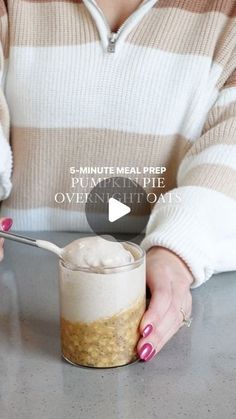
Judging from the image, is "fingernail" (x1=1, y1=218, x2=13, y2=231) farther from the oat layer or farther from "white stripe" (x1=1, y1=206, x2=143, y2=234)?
the oat layer

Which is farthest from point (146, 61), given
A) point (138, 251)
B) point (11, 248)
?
point (138, 251)

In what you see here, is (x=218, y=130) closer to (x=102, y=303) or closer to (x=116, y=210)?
(x=116, y=210)

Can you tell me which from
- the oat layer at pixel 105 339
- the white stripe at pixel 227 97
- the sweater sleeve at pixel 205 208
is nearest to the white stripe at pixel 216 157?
the sweater sleeve at pixel 205 208

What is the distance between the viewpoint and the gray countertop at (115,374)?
1.93ft

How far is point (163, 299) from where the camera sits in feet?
2.33

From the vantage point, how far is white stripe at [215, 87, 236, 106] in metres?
1.02

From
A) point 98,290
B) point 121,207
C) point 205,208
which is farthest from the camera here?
point 121,207

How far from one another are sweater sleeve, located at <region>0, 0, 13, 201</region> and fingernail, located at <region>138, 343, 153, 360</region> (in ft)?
1.63

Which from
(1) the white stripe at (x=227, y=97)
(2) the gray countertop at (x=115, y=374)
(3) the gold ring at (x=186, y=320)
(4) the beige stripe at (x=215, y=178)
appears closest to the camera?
(2) the gray countertop at (x=115, y=374)

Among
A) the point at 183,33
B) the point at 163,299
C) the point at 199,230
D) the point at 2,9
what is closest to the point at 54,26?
the point at 2,9

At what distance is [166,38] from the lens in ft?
3.45

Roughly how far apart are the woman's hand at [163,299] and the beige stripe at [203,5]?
1.38 ft

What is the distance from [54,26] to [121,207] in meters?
0.29

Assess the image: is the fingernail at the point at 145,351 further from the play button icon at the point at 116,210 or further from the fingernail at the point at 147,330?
the play button icon at the point at 116,210
